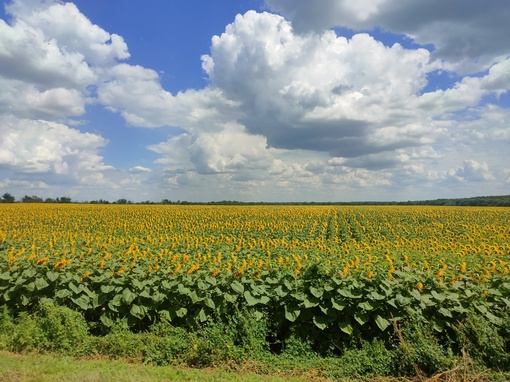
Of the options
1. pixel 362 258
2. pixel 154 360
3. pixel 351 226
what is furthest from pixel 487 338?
pixel 351 226

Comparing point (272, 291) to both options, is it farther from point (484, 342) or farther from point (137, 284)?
point (484, 342)

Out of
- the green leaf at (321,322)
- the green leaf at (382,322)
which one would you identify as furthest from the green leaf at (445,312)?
the green leaf at (321,322)

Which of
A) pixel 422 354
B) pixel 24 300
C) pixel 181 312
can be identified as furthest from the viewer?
pixel 24 300

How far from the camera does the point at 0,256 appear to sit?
8742 millimetres

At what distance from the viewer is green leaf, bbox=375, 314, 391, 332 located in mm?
5883

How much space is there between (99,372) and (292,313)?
9.73 feet

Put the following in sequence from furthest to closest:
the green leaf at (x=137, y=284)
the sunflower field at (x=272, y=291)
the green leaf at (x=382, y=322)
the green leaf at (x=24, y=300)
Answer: the green leaf at (x=24, y=300) → the green leaf at (x=137, y=284) → the sunflower field at (x=272, y=291) → the green leaf at (x=382, y=322)

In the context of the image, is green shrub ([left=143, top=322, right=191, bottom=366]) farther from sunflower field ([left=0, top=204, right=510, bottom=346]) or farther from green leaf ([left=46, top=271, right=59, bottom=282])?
green leaf ([left=46, top=271, right=59, bottom=282])

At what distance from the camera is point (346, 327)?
19.8 ft

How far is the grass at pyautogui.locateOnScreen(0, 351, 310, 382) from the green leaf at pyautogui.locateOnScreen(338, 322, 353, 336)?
107 cm

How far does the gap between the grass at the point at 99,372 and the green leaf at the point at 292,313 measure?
3.17ft

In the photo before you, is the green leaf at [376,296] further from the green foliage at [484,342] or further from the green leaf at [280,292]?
the green leaf at [280,292]

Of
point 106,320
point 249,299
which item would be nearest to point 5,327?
point 106,320

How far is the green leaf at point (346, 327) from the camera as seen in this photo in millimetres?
5988
